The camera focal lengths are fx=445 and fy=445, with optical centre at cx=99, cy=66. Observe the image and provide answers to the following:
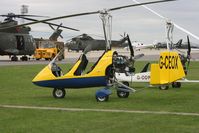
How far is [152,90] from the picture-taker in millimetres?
17484

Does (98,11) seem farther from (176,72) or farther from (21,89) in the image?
(21,89)

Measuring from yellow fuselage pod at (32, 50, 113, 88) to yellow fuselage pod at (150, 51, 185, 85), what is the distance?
1451 mm

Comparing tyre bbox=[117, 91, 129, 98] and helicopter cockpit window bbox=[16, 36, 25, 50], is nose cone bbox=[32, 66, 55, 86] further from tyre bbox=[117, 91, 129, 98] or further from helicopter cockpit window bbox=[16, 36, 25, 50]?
helicopter cockpit window bbox=[16, 36, 25, 50]

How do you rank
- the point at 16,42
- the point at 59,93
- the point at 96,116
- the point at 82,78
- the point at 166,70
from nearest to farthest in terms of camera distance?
the point at 96,116 < the point at 166,70 < the point at 82,78 < the point at 59,93 < the point at 16,42

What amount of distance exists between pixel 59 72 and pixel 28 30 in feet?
111

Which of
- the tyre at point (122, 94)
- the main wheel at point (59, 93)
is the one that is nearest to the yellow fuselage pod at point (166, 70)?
the tyre at point (122, 94)

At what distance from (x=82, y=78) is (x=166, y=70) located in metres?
2.66

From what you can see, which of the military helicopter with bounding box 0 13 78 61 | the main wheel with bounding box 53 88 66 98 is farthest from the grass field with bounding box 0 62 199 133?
the military helicopter with bounding box 0 13 78 61

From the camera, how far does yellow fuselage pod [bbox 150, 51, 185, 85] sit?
544 inches

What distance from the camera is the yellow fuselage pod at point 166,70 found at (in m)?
13.8

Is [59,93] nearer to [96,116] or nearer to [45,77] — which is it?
[45,77]

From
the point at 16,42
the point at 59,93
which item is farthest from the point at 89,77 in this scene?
the point at 16,42

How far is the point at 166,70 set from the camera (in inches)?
551

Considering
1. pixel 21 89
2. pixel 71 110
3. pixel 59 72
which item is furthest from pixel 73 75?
pixel 21 89
